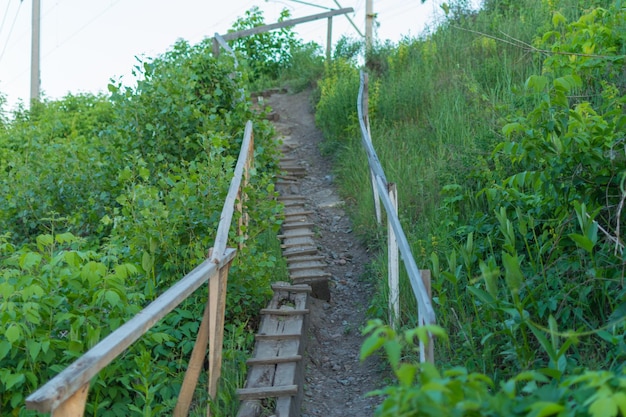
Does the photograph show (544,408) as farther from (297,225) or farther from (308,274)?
(297,225)

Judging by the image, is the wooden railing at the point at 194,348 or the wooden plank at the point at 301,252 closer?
the wooden railing at the point at 194,348

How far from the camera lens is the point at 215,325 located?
4.09 metres

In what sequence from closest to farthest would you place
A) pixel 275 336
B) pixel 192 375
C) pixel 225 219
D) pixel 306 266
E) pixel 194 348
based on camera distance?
pixel 192 375, pixel 194 348, pixel 225 219, pixel 275 336, pixel 306 266

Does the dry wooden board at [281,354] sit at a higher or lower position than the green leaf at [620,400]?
lower

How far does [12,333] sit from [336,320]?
119 inches

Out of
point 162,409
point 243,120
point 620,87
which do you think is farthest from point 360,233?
point 162,409

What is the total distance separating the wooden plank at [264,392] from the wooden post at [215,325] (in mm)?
173

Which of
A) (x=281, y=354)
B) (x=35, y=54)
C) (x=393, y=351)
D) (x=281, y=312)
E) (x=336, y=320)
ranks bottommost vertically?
(x=336, y=320)

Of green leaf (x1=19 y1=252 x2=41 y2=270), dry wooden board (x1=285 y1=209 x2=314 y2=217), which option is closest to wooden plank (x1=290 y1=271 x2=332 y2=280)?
dry wooden board (x1=285 y1=209 x2=314 y2=217)

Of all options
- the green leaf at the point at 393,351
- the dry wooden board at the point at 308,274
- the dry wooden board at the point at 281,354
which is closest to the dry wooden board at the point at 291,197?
the dry wooden board at the point at 308,274

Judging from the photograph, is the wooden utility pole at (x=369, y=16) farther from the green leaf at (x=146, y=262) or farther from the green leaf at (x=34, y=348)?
the green leaf at (x=34, y=348)

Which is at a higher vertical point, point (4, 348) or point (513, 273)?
point (513, 273)

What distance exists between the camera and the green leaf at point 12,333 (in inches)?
135

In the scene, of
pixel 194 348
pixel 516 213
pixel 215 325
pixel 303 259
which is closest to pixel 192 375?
pixel 194 348
